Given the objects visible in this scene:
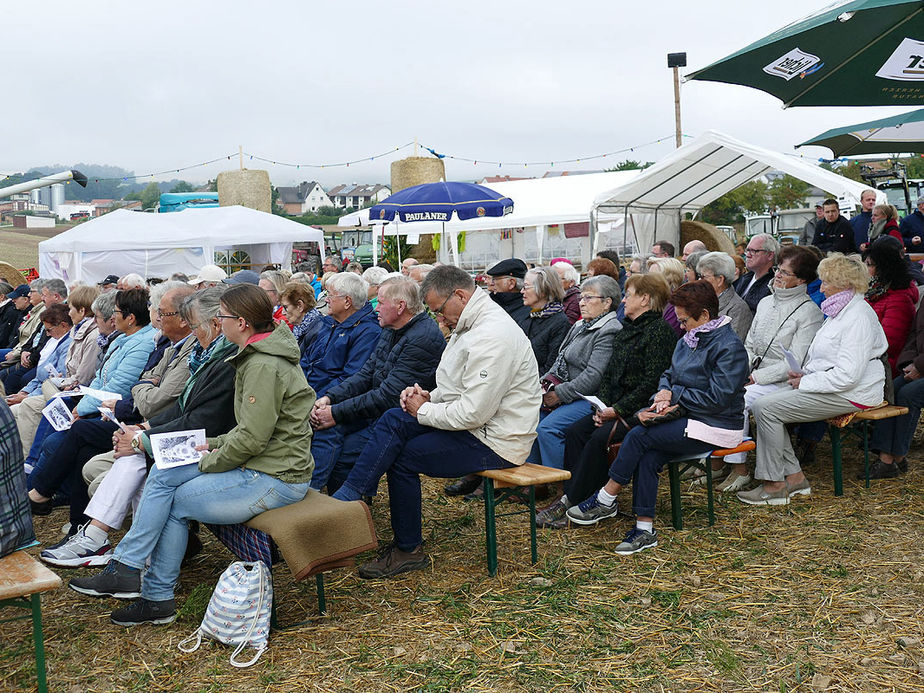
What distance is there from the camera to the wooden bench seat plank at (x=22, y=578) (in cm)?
304

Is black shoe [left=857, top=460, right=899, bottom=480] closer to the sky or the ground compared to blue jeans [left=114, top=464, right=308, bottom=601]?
closer to the ground

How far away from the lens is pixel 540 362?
6.04 m

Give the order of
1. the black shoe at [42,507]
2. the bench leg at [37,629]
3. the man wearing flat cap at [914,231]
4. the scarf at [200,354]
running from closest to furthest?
the bench leg at [37,629], the scarf at [200,354], the black shoe at [42,507], the man wearing flat cap at [914,231]

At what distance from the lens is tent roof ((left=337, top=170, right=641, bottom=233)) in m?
20.4

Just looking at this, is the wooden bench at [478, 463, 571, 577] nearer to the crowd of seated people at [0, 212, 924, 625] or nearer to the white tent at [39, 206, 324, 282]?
the crowd of seated people at [0, 212, 924, 625]

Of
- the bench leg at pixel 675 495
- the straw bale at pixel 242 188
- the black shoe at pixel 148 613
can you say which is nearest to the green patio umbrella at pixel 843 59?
the bench leg at pixel 675 495

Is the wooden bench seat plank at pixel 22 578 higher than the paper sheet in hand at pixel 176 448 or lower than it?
lower

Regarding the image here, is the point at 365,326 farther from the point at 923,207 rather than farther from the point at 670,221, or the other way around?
the point at 670,221

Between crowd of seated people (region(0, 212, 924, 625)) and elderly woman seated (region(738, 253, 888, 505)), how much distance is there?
14 millimetres

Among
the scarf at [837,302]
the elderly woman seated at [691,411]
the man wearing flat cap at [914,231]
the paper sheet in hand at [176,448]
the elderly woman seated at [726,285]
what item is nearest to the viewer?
the paper sheet in hand at [176,448]

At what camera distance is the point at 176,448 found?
3.75 meters

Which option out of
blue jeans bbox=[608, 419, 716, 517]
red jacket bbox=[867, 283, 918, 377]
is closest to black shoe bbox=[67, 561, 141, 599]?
blue jeans bbox=[608, 419, 716, 517]

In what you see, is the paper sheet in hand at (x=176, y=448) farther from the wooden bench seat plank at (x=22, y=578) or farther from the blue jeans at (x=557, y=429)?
the blue jeans at (x=557, y=429)

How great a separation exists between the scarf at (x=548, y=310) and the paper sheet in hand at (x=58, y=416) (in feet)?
10.3
